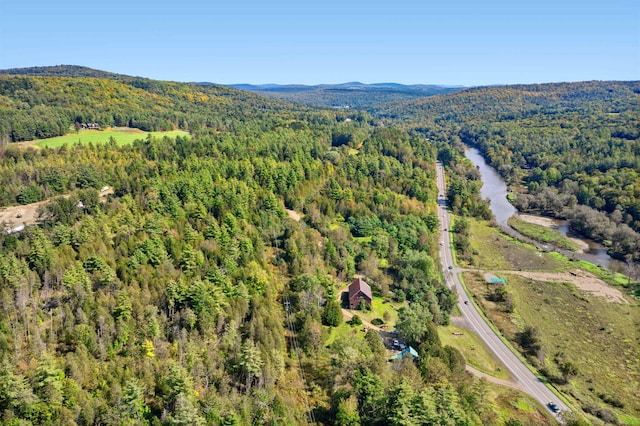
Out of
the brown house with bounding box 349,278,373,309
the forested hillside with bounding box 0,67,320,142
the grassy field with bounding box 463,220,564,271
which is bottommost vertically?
the grassy field with bounding box 463,220,564,271

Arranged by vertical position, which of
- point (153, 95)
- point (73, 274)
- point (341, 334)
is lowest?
point (341, 334)

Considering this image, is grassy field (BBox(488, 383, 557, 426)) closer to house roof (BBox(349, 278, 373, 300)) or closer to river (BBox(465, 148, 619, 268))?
house roof (BBox(349, 278, 373, 300))

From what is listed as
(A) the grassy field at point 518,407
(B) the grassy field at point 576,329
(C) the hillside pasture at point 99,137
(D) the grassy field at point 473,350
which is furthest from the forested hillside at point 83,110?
(A) the grassy field at point 518,407

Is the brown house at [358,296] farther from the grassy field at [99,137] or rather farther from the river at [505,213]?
the grassy field at [99,137]

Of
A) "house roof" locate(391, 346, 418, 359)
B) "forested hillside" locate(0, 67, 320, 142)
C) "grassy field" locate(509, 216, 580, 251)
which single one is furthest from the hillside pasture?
"grassy field" locate(509, 216, 580, 251)

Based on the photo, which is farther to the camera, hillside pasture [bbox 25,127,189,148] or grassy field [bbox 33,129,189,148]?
grassy field [bbox 33,129,189,148]

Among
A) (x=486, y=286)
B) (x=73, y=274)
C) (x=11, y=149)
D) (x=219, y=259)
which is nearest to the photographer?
(x=73, y=274)

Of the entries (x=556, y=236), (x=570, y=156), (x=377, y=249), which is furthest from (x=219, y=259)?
(x=570, y=156)

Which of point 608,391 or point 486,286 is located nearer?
point 608,391

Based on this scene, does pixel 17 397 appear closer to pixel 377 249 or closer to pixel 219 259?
pixel 219 259
